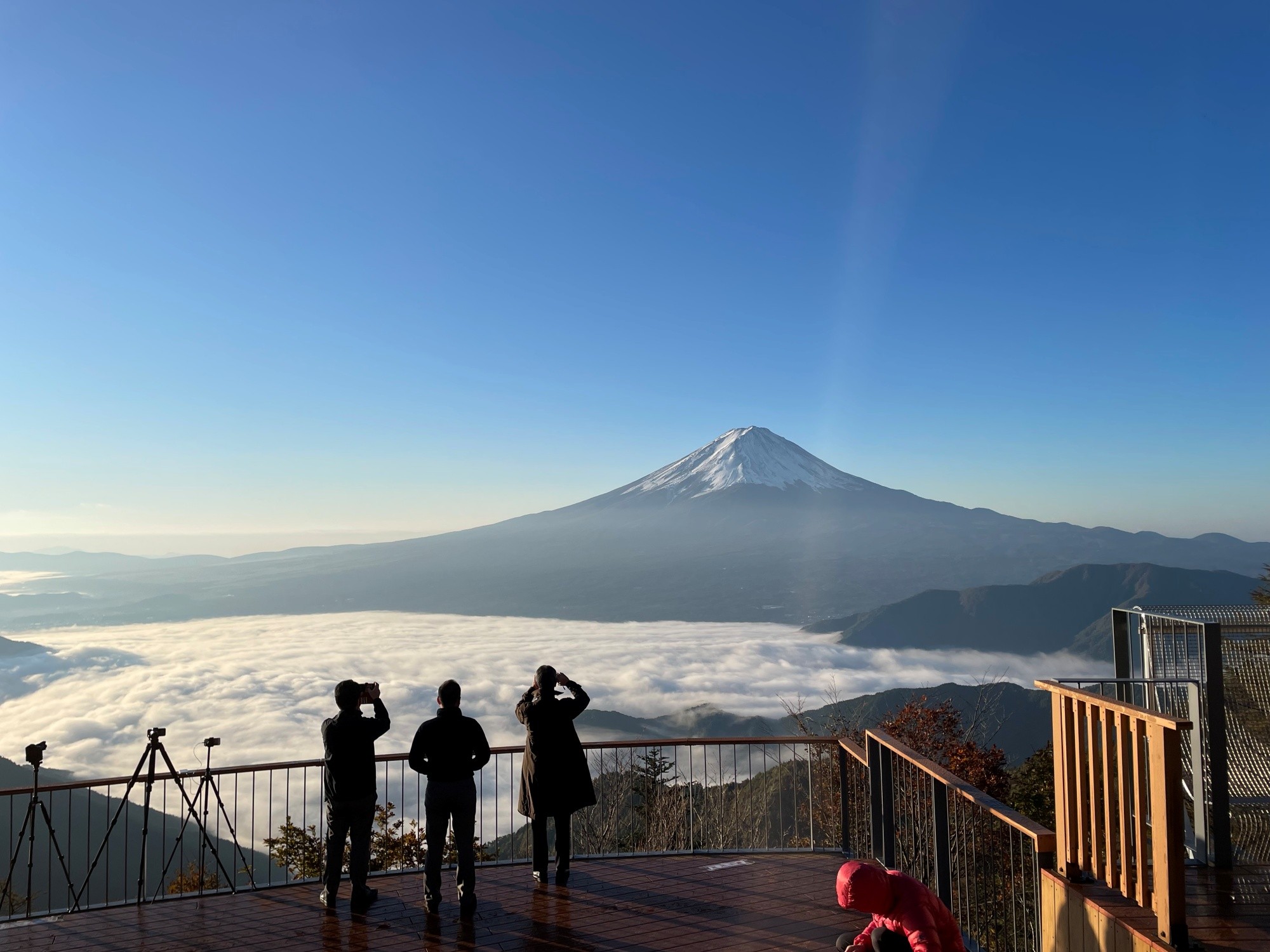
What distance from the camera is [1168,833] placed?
359 centimetres

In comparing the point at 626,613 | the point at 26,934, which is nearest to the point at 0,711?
the point at 626,613

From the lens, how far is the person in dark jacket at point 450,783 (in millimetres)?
5324

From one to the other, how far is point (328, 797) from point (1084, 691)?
4392 mm

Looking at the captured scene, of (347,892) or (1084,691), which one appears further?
(347,892)

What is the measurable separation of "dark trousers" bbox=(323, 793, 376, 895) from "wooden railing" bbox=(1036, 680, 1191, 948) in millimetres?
3953

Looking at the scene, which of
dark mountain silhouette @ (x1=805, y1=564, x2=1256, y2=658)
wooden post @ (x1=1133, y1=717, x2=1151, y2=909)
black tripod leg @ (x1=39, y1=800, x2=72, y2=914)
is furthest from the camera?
dark mountain silhouette @ (x1=805, y1=564, x2=1256, y2=658)

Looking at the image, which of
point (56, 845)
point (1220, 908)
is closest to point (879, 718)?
point (1220, 908)

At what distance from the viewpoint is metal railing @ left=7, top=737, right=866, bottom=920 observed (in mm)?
6367

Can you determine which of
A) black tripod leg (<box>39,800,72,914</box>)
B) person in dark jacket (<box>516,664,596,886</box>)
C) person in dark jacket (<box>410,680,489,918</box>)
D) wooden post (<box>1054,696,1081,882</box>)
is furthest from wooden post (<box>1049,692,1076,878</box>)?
black tripod leg (<box>39,800,72,914</box>)

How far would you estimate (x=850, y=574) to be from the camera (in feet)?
638

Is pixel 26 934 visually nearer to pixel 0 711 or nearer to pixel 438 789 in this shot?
pixel 438 789

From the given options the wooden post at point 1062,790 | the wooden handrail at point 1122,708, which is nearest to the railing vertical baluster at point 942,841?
the wooden post at point 1062,790

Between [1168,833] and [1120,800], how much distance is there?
15.5 inches

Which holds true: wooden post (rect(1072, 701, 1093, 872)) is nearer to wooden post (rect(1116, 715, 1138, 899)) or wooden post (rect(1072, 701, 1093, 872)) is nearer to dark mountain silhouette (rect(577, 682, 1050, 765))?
wooden post (rect(1116, 715, 1138, 899))
